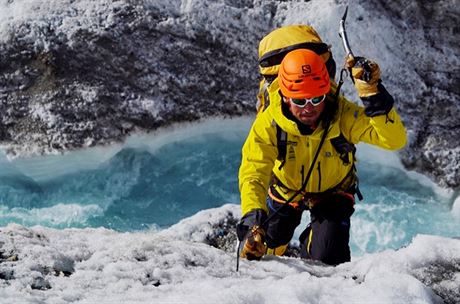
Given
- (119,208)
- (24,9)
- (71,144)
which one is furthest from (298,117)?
(24,9)

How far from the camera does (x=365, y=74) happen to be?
Answer: 4113 millimetres

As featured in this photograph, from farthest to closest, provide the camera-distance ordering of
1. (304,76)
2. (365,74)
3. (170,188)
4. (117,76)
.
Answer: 1. (117,76)
2. (170,188)
3. (304,76)
4. (365,74)

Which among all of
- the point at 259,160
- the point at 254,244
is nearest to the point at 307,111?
the point at 259,160

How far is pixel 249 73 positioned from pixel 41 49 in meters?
3.78

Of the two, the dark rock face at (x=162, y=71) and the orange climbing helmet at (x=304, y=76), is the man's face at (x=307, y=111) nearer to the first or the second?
the orange climbing helmet at (x=304, y=76)

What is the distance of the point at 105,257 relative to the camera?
404cm

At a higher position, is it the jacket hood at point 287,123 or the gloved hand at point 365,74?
the gloved hand at point 365,74

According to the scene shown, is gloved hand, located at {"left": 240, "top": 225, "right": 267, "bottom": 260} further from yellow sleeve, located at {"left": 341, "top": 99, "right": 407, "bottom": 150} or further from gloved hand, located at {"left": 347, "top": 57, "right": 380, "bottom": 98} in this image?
gloved hand, located at {"left": 347, "top": 57, "right": 380, "bottom": 98}

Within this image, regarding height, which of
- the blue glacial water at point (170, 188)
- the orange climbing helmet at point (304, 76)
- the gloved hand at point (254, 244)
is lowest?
the blue glacial water at point (170, 188)

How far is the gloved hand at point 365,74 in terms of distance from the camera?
13.5 feet

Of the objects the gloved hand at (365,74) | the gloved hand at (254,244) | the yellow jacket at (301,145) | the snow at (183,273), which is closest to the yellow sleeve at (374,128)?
the yellow jacket at (301,145)

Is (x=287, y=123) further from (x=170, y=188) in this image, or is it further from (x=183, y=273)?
(x=170, y=188)

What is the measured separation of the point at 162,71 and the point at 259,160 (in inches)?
238

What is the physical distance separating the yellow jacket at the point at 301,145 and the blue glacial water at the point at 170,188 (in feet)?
12.1
